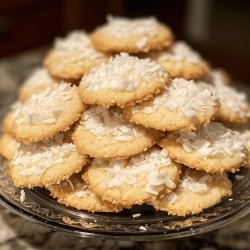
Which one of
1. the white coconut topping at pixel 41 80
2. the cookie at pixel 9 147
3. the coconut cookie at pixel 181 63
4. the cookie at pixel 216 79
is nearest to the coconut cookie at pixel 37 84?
the white coconut topping at pixel 41 80

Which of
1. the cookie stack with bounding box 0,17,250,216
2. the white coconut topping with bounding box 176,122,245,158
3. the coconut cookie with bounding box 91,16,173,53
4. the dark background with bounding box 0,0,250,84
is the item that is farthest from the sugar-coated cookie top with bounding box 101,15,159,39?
the dark background with bounding box 0,0,250,84

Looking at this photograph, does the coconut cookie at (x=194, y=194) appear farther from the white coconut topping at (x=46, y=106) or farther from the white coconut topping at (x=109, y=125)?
the white coconut topping at (x=46, y=106)

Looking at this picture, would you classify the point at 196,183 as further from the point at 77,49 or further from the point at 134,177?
the point at 77,49

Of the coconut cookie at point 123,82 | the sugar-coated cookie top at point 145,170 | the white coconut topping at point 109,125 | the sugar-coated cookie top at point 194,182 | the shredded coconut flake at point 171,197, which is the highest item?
the coconut cookie at point 123,82

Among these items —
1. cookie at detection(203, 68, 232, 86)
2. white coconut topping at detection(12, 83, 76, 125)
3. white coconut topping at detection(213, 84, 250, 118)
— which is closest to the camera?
white coconut topping at detection(12, 83, 76, 125)

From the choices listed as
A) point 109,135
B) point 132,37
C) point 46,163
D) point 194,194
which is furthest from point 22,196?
point 132,37

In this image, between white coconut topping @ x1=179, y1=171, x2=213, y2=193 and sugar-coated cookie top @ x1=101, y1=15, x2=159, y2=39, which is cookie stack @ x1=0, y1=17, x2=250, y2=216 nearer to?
white coconut topping @ x1=179, y1=171, x2=213, y2=193
